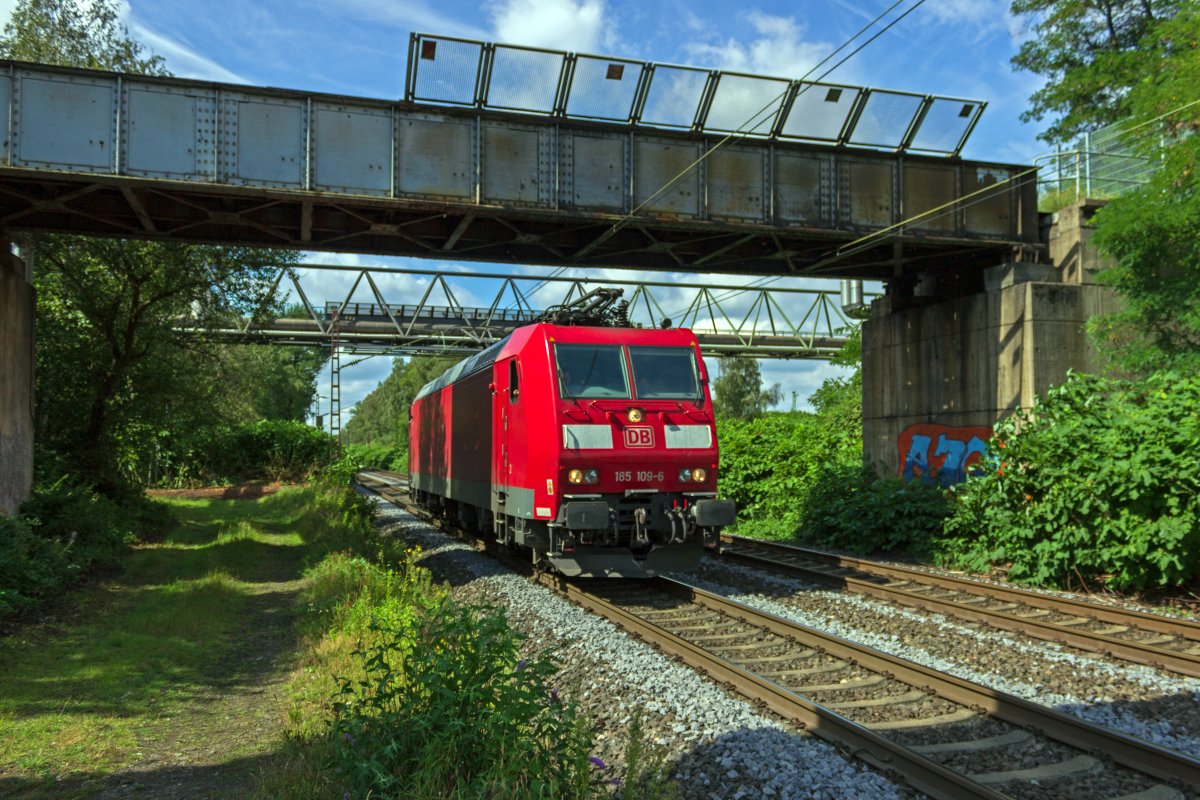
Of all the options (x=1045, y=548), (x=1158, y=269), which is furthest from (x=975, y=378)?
(x=1045, y=548)

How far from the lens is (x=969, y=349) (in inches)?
671

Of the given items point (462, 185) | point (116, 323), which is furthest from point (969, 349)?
point (116, 323)

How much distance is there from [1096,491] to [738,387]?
191 feet

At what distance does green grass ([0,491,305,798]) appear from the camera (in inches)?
236

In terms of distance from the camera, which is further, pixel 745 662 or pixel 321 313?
pixel 321 313

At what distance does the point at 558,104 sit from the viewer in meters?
14.9

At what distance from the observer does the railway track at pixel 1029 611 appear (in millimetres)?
7785

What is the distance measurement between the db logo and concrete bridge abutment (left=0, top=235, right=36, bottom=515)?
30.5ft

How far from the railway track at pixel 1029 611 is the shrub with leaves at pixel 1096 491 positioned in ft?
2.92

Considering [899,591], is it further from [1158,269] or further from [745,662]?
Result: [1158,269]

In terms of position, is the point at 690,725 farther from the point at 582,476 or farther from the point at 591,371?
the point at 591,371

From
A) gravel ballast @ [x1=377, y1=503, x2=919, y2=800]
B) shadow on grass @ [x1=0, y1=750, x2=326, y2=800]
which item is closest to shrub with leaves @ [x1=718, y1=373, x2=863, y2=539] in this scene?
gravel ballast @ [x1=377, y1=503, x2=919, y2=800]

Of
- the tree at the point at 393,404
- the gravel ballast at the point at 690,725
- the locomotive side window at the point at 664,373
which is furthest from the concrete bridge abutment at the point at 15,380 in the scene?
the tree at the point at 393,404

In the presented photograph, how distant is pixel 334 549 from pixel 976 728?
40.4 ft
